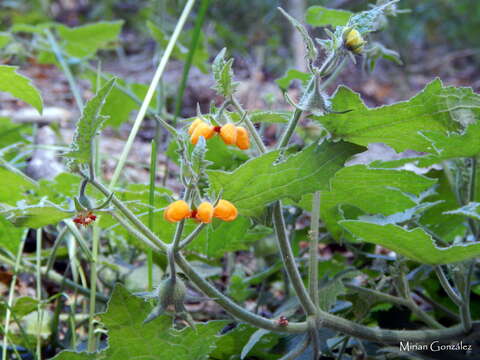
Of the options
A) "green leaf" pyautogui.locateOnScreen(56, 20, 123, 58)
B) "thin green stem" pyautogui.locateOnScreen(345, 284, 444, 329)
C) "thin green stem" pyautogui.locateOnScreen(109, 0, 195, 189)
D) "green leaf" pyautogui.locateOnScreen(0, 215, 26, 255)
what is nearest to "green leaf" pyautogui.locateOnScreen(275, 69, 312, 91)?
"thin green stem" pyautogui.locateOnScreen(109, 0, 195, 189)

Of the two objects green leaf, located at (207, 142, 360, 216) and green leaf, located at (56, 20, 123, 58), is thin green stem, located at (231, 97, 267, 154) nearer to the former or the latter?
green leaf, located at (207, 142, 360, 216)

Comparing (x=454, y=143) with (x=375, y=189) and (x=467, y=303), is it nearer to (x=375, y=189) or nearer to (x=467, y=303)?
(x=375, y=189)

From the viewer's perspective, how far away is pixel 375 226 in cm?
83

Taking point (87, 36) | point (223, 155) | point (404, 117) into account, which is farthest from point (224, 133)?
point (87, 36)

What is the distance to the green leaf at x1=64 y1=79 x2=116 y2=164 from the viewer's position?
668mm

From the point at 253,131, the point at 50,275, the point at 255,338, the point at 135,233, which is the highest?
the point at 253,131

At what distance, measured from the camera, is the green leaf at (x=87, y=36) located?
1973 millimetres

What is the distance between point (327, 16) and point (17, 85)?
2.28 ft

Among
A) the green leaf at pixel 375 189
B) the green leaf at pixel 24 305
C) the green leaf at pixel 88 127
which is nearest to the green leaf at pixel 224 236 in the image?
the green leaf at pixel 375 189

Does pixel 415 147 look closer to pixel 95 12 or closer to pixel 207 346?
pixel 207 346

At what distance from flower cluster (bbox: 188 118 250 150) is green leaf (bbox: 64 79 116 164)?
0.13m

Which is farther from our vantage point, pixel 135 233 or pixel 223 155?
pixel 223 155

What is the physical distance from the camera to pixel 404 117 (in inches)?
34.9

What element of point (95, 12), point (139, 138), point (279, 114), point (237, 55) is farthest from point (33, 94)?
point (95, 12)
